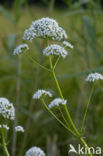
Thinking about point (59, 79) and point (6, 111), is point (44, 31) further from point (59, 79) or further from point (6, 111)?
point (59, 79)

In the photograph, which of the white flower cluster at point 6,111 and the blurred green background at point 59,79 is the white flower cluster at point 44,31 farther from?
the blurred green background at point 59,79

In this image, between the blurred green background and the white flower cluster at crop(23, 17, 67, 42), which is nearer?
the white flower cluster at crop(23, 17, 67, 42)

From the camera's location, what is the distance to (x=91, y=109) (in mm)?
2746

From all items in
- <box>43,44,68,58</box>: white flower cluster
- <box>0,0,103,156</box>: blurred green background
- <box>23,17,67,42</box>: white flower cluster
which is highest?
<box>0,0,103,156</box>: blurred green background

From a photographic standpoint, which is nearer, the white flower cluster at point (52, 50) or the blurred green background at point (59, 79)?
the white flower cluster at point (52, 50)

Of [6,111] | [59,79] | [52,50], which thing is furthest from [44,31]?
[59,79]

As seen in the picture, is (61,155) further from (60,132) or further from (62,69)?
(62,69)

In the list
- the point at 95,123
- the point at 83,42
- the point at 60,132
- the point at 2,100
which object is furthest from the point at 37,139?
the point at 2,100

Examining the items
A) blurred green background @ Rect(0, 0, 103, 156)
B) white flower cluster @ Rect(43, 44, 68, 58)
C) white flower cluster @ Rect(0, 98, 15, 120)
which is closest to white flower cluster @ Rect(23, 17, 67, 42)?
white flower cluster @ Rect(43, 44, 68, 58)

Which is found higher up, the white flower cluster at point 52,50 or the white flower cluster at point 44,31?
the white flower cluster at point 44,31

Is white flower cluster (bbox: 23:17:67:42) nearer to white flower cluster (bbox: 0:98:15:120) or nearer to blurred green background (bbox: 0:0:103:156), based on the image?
white flower cluster (bbox: 0:98:15:120)

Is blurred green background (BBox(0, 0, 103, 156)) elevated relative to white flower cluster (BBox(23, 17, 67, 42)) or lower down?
elevated

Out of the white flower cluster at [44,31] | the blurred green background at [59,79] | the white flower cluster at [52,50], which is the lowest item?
the white flower cluster at [52,50]

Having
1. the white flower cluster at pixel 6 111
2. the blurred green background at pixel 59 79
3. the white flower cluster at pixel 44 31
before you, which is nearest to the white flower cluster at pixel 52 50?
the white flower cluster at pixel 44 31
